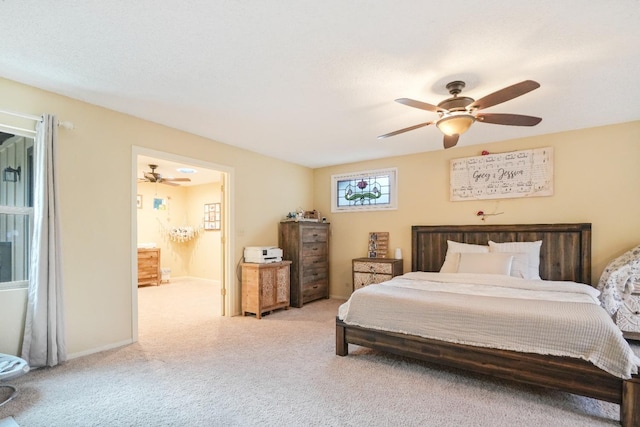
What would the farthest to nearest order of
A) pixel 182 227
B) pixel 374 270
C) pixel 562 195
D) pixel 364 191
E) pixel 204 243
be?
pixel 182 227
pixel 204 243
pixel 364 191
pixel 374 270
pixel 562 195

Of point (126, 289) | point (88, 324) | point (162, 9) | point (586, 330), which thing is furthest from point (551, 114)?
point (88, 324)

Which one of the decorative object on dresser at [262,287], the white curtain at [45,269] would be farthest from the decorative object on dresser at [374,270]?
the white curtain at [45,269]

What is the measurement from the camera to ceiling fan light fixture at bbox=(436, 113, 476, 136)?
2645 mm

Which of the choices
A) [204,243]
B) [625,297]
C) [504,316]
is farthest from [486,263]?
[204,243]

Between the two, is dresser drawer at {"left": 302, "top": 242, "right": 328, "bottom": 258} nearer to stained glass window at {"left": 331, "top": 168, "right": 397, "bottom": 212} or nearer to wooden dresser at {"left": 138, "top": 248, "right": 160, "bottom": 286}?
stained glass window at {"left": 331, "top": 168, "right": 397, "bottom": 212}

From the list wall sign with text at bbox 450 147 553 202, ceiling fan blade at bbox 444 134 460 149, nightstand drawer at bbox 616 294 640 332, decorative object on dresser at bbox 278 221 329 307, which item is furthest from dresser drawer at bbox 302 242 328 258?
nightstand drawer at bbox 616 294 640 332

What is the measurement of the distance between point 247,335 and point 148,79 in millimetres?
2856

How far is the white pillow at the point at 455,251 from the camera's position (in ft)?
13.7

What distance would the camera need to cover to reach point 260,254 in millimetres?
4617

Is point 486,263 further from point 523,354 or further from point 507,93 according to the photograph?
point 507,93

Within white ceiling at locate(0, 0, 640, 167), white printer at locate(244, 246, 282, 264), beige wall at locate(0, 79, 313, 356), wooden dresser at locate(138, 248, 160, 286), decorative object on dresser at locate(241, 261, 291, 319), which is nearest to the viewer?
white ceiling at locate(0, 0, 640, 167)

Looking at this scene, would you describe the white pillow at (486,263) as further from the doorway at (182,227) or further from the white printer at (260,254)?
the doorway at (182,227)

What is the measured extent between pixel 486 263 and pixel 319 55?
3.08 m

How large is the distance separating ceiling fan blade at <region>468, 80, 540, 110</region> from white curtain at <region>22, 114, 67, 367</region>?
376 centimetres
